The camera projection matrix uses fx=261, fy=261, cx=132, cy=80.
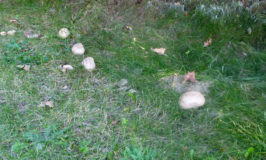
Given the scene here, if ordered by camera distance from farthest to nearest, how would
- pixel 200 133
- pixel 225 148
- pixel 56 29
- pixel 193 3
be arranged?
pixel 193 3
pixel 56 29
pixel 200 133
pixel 225 148

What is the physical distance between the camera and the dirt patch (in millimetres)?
2749

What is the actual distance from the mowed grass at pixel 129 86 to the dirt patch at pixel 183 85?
67 mm

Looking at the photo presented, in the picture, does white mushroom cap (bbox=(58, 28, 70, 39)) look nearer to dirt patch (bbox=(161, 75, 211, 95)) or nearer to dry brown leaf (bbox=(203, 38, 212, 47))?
dirt patch (bbox=(161, 75, 211, 95))

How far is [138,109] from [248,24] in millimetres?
2149

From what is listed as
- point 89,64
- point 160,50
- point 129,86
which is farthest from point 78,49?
point 160,50

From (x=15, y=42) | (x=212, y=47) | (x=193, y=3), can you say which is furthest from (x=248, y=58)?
(x=15, y=42)

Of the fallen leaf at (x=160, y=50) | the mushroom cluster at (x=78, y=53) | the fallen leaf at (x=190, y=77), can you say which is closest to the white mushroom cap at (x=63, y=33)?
the mushroom cluster at (x=78, y=53)

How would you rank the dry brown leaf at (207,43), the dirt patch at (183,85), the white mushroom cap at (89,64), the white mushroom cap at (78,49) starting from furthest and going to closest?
the dry brown leaf at (207,43) → the white mushroom cap at (78,49) → the white mushroom cap at (89,64) → the dirt patch at (183,85)

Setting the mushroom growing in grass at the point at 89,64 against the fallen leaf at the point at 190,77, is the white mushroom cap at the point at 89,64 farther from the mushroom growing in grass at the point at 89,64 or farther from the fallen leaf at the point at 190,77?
the fallen leaf at the point at 190,77

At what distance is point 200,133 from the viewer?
2.32 metres

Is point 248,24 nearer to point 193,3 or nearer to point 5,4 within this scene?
point 193,3

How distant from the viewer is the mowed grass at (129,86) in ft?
7.18

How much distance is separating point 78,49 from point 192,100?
4.95 feet

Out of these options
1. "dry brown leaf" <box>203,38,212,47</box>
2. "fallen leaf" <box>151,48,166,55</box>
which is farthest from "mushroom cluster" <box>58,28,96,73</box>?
"dry brown leaf" <box>203,38,212,47</box>
